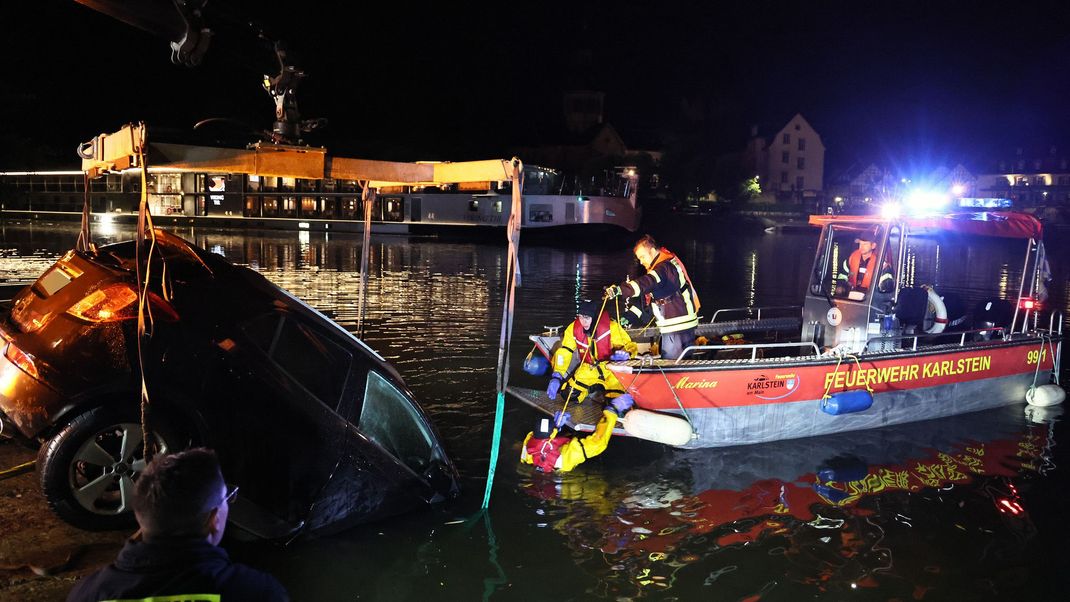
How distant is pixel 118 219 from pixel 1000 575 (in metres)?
59.3

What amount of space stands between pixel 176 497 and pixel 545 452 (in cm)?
541

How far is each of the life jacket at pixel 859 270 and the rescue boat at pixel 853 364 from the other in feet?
0.13

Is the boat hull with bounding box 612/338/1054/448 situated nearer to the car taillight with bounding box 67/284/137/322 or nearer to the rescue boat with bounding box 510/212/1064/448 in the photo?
the rescue boat with bounding box 510/212/1064/448

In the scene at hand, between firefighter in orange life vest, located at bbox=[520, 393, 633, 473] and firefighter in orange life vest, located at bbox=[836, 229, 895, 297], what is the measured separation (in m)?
4.04

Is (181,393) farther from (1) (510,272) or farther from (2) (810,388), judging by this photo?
(2) (810,388)

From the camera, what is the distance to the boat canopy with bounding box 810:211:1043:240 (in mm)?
9672

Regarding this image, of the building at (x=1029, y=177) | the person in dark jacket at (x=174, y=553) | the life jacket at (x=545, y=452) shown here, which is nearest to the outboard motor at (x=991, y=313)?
the life jacket at (x=545, y=452)

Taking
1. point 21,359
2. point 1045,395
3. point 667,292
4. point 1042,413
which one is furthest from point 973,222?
point 21,359

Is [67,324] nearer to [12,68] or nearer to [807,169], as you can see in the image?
[12,68]

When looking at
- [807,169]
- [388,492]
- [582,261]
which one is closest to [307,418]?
[388,492]

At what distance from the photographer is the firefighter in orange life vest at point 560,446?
7250 mm

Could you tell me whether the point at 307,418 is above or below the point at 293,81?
below

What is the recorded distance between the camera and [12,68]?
151 feet

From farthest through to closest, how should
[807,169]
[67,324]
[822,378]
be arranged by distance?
[807,169] → [822,378] → [67,324]
